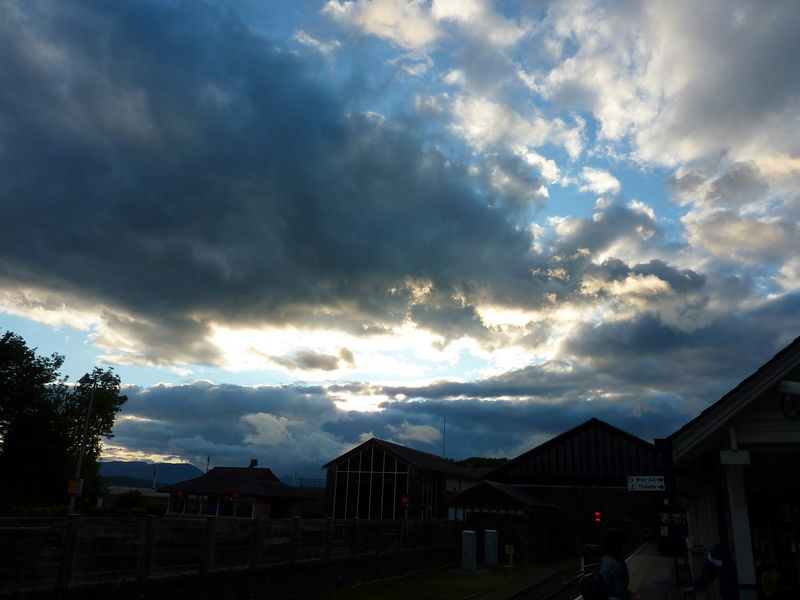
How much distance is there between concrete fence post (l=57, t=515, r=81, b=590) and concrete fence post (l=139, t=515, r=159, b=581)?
1740 mm

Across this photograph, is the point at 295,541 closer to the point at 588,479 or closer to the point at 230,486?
the point at 230,486

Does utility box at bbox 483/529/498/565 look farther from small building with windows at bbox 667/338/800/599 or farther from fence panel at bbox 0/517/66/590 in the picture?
fence panel at bbox 0/517/66/590

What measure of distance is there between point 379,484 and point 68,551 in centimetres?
4021

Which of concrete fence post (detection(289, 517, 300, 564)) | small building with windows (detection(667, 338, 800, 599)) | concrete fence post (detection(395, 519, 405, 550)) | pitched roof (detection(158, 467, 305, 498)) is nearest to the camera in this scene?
small building with windows (detection(667, 338, 800, 599))

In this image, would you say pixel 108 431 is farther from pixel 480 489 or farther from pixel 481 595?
pixel 481 595

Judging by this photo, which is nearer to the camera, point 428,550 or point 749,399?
point 749,399

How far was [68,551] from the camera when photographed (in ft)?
35.5

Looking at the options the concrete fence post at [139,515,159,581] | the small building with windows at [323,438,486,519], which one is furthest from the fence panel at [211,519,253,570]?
the small building with windows at [323,438,486,519]

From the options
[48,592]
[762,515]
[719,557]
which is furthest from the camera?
[762,515]

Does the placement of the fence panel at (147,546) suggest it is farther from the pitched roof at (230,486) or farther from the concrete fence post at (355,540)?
the pitched roof at (230,486)

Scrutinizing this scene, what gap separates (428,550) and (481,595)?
691 centimetres

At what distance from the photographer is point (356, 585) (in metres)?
20.0

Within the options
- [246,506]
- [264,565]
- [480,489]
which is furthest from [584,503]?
[264,565]

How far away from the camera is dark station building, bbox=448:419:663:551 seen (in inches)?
1732
